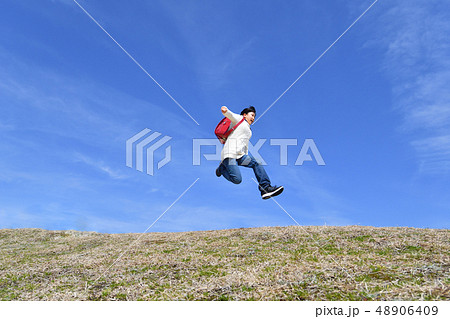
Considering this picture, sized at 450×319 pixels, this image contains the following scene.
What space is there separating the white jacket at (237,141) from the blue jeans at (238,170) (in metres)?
0.19

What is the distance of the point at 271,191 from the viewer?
1170 cm

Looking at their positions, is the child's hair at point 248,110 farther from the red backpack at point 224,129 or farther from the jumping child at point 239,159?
the red backpack at point 224,129

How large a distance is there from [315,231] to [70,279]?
10.3m

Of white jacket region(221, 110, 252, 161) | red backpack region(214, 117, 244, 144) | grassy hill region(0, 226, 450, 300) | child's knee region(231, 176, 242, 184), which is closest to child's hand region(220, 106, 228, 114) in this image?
white jacket region(221, 110, 252, 161)

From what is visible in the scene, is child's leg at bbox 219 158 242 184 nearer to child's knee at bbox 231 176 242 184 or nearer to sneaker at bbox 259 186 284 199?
child's knee at bbox 231 176 242 184

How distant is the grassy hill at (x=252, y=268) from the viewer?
25.1 ft

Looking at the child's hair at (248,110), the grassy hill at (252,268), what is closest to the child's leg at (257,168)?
the child's hair at (248,110)

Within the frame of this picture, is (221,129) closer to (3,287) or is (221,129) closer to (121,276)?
A: (121,276)

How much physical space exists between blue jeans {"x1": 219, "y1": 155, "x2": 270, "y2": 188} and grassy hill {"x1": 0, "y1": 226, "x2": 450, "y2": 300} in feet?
8.50

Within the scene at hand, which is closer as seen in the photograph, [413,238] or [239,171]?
[239,171]

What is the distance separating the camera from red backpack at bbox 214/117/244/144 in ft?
39.8

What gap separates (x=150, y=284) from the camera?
9.15m

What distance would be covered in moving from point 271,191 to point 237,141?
6.88 feet
